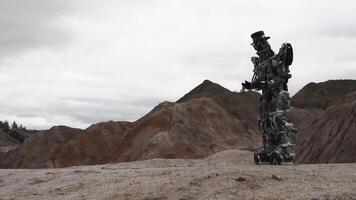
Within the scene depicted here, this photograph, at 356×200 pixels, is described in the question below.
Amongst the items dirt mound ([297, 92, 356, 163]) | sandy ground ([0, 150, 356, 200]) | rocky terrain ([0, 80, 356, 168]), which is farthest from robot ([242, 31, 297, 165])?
rocky terrain ([0, 80, 356, 168])

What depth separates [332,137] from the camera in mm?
40156

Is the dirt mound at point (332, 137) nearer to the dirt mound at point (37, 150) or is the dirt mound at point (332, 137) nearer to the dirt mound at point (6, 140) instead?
the dirt mound at point (37, 150)

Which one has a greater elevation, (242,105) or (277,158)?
(242,105)

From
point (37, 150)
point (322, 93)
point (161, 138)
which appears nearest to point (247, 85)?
point (161, 138)

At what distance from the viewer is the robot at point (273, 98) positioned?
66.7 ft

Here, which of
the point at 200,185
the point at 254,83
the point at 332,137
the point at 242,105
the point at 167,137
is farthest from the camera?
the point at 242,105

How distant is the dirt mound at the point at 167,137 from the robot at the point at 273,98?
2513cm

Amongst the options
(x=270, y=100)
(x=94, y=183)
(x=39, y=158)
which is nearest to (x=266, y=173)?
(x=94, y=183)

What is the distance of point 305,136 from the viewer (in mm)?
44188

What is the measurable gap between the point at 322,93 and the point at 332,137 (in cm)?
3682

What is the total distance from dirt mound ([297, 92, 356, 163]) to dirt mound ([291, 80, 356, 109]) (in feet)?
89.4

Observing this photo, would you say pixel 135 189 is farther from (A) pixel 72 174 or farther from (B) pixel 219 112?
(B) pixel 219 112

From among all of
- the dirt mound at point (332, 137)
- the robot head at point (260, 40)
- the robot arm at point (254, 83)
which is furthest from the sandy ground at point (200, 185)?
the dirt mound at point (332, 137)

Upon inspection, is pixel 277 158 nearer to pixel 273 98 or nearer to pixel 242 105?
pixel 273 98
